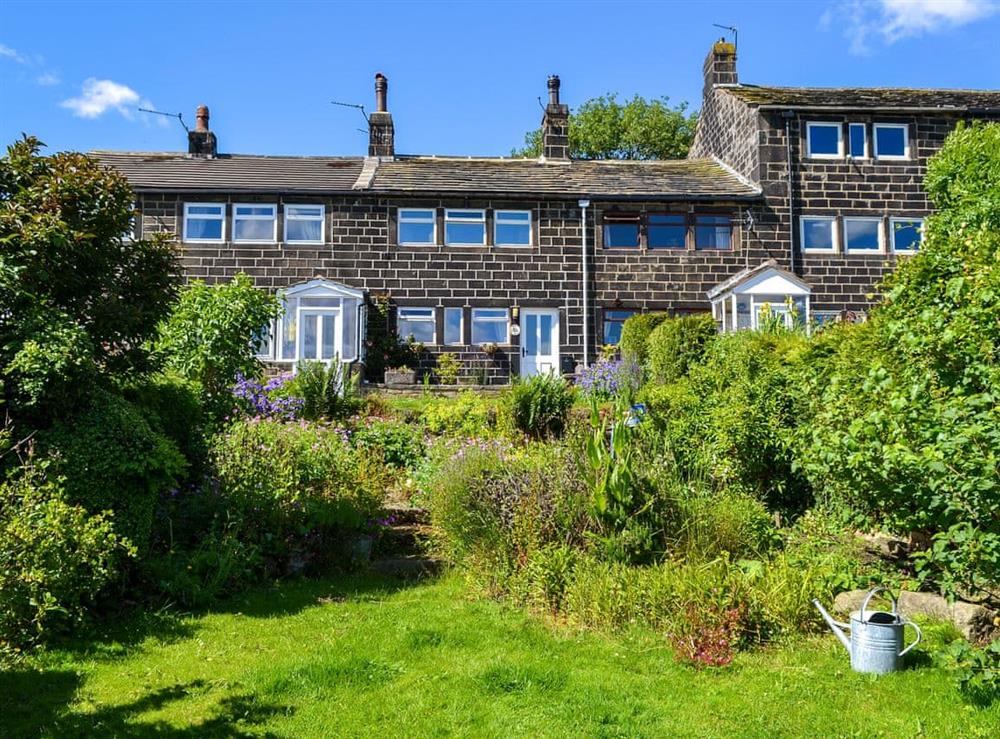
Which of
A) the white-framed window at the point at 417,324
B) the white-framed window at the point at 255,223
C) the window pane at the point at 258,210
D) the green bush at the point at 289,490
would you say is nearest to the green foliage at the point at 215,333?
the green bush at the point at 289,490

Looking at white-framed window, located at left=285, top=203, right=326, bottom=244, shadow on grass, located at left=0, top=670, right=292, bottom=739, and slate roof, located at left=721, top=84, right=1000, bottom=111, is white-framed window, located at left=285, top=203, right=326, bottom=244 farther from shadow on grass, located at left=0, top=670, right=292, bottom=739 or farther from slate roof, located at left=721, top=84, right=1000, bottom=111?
shadow on grass, located at left=0, top=670, right=292, bottom=739

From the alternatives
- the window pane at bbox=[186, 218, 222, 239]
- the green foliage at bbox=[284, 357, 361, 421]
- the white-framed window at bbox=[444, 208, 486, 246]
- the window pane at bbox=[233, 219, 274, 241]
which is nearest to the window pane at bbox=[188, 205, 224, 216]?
the window pane at bbox=[186, 218, 222, 239]

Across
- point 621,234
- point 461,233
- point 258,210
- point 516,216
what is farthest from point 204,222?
point 621,234

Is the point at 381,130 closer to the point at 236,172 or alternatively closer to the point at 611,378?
the point at 236,172

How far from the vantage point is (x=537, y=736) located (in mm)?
4922

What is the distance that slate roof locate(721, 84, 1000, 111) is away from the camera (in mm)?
24734

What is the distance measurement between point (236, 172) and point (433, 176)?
5.99m

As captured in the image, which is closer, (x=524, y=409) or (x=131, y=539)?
(x=131, y=539)

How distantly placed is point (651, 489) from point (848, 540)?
6.24 feet

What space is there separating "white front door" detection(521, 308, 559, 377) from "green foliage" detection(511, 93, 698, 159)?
16575 millimetres

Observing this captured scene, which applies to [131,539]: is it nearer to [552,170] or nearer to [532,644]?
[532,644]

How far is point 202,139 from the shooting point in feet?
88.0

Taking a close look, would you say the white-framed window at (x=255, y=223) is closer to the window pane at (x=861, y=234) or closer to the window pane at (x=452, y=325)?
the window pane at (x=452, y=325)

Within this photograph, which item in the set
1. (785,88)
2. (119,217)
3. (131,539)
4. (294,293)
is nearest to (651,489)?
(131,539)
